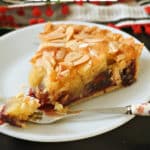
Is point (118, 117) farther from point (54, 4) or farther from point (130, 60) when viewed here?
point (54, 4)

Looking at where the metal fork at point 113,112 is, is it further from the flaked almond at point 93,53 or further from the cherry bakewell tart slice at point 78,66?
the flaked almond at point 93,53

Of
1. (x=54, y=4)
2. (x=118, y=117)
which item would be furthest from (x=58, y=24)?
(x=118, y=117)

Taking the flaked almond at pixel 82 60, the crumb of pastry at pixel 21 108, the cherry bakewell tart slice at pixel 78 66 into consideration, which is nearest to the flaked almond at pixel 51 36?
the cherry bakewell tart slice at pixel 78 66

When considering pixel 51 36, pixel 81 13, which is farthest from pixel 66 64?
pixel 81 13

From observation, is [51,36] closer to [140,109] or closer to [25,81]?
[25,81]

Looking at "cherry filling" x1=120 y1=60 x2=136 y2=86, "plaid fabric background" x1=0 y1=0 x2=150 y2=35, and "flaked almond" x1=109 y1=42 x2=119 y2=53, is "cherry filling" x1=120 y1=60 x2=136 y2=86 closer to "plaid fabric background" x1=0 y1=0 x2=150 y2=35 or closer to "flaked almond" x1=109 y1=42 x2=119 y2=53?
"flaked almond" x1=109 y1=42 x2=119 y2=53
